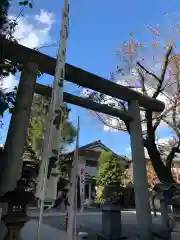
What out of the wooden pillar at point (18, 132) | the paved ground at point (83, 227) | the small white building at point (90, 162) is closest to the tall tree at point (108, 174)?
the small white building at point (90, 162)

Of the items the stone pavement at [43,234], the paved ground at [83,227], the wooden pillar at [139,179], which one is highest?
the wooden pillar at [139,179]

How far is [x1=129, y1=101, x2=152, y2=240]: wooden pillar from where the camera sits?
5.89 m

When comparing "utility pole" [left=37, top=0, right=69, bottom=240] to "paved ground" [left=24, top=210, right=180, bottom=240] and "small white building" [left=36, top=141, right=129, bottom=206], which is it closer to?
"paved ground" [left=24, top=210, right=180, bottom=240]

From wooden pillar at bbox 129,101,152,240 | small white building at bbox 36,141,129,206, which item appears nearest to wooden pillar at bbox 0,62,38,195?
wooden pillar at bbox 129,101,152,240

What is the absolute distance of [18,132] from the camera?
4.56m

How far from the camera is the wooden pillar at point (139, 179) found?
589cm

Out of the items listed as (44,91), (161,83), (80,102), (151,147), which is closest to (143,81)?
(161,83)

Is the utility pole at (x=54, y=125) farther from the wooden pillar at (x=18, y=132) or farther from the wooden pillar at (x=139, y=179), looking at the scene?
the wooden pillar at (x=139, y=179)

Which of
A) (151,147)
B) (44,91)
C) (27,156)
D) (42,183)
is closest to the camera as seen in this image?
(42,183)

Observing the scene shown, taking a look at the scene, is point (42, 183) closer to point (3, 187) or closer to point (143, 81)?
point (3, 187)

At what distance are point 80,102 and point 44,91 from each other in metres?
1.04

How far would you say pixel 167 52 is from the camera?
30.3 feet

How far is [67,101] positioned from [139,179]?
2.89 meters

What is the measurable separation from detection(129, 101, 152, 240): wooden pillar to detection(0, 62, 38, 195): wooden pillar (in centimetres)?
327
